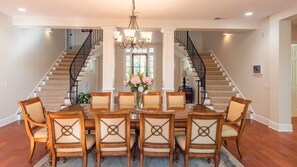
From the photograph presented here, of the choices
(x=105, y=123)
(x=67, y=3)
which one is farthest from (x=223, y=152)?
(x=67, y=3)

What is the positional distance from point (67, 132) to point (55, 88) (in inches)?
201

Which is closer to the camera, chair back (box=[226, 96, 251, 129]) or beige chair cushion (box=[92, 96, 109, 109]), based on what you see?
chair back (box=[226, 96, 251, 129])

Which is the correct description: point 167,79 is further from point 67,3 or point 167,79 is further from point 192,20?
point 67,3

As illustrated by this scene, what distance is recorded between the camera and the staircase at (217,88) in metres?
6.76

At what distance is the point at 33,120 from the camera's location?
10.0ft

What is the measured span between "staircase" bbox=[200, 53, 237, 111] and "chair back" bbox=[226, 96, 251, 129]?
2.84 metres

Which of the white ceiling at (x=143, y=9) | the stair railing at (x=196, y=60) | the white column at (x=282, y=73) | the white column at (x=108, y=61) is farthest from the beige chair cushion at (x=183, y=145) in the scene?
the stair railing at (x=196, y=60)

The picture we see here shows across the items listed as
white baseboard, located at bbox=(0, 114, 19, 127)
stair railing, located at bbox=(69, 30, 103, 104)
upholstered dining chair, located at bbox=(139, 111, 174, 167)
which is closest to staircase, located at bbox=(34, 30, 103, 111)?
stair railing, located at bbox=(69, 30, 103, 104)

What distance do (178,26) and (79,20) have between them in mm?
2587

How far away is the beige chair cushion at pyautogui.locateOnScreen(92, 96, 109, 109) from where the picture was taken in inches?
164

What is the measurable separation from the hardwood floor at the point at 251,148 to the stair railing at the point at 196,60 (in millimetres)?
2134

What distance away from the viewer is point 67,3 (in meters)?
4.35

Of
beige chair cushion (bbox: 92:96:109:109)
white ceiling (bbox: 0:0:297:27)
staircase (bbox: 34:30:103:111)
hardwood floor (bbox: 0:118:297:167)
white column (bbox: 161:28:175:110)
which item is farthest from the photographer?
staircase (bbox: 34:30:103:111)

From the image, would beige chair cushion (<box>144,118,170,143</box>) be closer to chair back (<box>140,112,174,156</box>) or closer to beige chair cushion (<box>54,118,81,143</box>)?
chair back (<box>140,112,174,156</box>)
